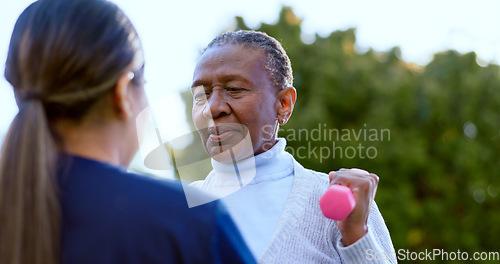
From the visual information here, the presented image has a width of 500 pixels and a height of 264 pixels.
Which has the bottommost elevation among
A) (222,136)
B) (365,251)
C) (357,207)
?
(365,251)

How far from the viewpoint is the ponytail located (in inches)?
46.3

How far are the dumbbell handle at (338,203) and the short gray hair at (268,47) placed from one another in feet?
2.80

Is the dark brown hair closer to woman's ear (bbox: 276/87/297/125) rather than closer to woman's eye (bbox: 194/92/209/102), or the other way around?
woman's eye (bbox: 194/92/209/102)

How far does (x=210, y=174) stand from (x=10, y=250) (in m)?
1.56

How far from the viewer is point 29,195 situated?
1.19m

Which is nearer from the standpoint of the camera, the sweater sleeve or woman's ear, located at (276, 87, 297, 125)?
the sweater sleeve

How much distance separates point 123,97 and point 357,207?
1.06 meters

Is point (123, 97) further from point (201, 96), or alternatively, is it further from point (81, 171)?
point (201, 96)

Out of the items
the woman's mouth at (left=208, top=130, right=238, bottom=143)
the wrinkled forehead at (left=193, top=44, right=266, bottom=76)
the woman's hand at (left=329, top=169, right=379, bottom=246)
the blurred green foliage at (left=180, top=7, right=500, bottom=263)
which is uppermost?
the wrinkled forehead at (left=193, top=44, right=266, bottom=76)

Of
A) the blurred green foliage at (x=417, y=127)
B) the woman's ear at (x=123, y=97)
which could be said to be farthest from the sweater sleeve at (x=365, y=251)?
the blurred green foliage at (x=417, y=127)

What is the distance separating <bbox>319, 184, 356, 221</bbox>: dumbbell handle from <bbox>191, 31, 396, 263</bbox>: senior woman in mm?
75

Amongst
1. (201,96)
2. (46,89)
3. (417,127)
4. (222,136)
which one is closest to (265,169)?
(222,136)

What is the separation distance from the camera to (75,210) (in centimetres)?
122

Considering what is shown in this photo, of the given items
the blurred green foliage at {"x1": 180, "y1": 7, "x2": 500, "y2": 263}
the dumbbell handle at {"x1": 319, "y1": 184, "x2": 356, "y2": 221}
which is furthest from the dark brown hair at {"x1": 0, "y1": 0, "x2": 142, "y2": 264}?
the blurred green foliage at {"x1": 180, "y1": 7, "x2": 500, "y2": 263}
